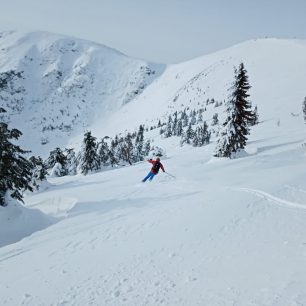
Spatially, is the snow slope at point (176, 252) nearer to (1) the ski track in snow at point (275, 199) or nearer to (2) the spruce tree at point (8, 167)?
(1) the ski track in snow at point (275, 199)

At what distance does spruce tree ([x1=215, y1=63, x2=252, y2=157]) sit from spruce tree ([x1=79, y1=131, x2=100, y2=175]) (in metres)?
29.5

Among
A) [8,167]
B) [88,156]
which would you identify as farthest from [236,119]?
[88,156]

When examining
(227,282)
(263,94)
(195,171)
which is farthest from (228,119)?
(263,94)

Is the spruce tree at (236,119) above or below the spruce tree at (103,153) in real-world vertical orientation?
above

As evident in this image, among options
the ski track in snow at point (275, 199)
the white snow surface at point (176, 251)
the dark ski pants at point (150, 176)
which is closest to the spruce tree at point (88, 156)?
the dark ski pants at point (150, 176)

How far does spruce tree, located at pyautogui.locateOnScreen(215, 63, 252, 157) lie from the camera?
99.9 ft

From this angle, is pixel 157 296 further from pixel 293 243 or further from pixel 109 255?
pixel 293 243

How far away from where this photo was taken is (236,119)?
102 ft

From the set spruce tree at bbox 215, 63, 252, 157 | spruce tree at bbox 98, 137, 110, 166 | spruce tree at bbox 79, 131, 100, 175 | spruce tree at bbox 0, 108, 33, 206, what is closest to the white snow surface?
spruce tree at bbox 0, 108, 33, 206

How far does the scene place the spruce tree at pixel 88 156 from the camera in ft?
182

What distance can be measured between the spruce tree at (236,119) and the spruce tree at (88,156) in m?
29.5

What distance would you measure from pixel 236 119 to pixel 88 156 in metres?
31.1

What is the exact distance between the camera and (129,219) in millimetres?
14242

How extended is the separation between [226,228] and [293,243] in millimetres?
2405
